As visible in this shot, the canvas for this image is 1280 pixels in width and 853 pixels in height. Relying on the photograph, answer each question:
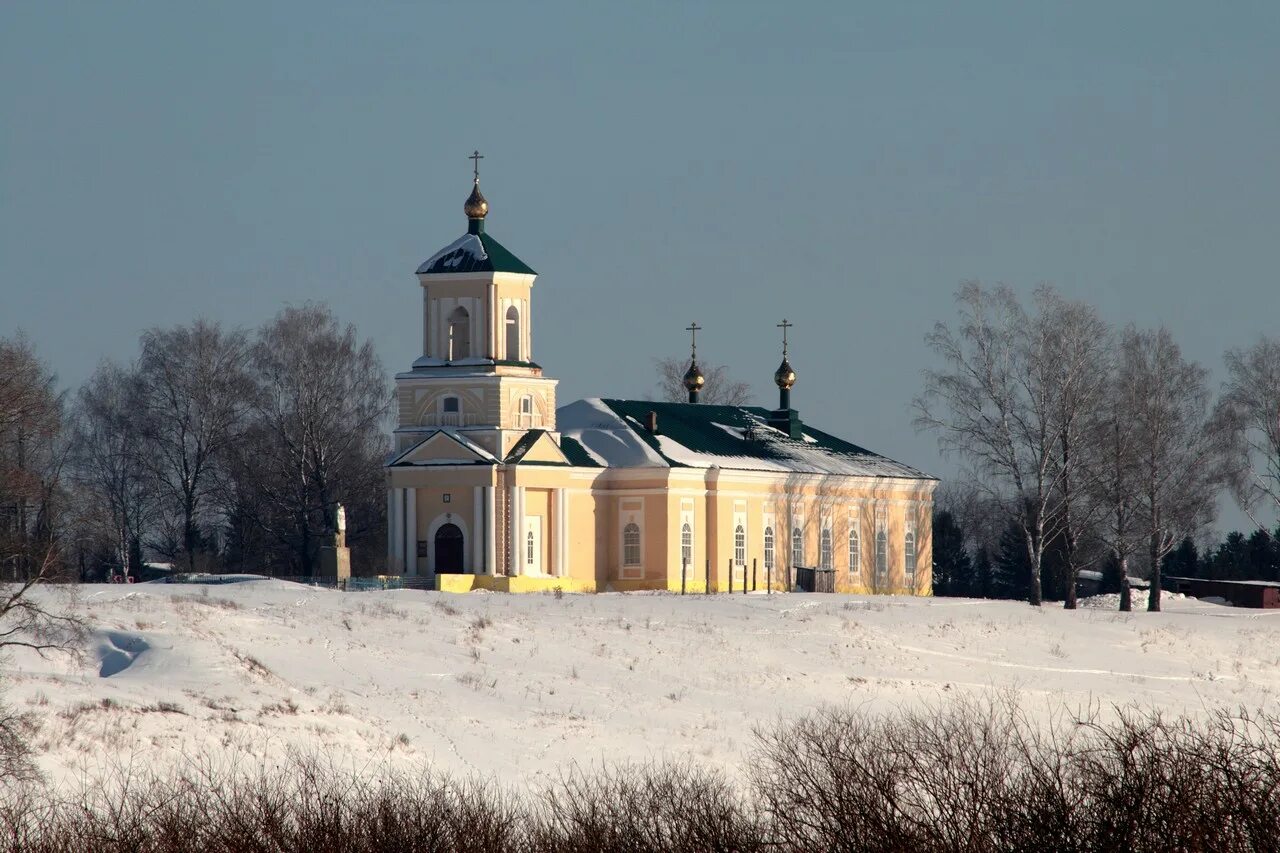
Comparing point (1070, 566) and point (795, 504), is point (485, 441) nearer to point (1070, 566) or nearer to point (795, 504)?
point (795, 504)

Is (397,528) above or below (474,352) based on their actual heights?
below

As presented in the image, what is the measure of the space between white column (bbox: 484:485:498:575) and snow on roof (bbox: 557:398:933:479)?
12.5 feet

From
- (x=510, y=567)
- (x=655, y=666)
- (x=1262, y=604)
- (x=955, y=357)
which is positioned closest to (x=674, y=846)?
(x=655, y=666)

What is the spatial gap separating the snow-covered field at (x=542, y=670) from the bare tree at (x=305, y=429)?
1487 centimetres

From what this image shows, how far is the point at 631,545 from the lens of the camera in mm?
59750

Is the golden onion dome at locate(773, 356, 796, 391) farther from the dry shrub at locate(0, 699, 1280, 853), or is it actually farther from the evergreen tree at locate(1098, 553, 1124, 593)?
the dry shrub at locate(0, 699, 1280, 853)

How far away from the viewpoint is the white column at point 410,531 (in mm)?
57475

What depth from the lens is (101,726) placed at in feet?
121

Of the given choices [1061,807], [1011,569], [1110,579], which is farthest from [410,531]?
[1061,807]

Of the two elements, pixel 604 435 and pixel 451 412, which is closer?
pixel 451 412

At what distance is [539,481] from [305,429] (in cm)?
1119

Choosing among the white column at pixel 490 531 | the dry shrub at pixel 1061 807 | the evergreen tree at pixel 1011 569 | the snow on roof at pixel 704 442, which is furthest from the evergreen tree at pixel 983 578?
the dry shrub at pixel 1061 807

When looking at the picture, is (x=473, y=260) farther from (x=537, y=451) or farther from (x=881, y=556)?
(x=881, y=556)

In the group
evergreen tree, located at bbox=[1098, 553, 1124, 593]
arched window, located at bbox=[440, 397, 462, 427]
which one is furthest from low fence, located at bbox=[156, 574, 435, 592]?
evergreen tree, located at bbox=[1098, 553, 1124, 593]
